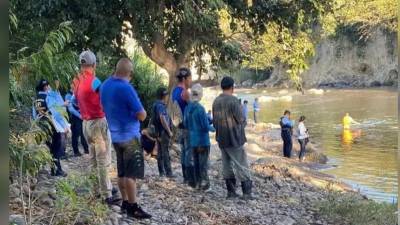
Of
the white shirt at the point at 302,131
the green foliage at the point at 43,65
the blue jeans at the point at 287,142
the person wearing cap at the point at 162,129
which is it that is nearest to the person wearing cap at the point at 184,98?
the person wearing cap at the point at 162,129

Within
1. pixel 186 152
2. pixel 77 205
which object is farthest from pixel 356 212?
pixel 77 205

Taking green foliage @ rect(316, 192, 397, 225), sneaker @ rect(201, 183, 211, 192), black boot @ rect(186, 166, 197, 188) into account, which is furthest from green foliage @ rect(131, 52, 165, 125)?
green foliage @ rect(316, 192, 397, 225)

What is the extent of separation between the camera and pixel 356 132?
2411cm

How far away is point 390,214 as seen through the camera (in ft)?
26.1

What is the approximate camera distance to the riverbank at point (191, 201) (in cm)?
491

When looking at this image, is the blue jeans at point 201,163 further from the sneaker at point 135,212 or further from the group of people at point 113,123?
the sneaker at point 135,212

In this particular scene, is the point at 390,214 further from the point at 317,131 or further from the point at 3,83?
the point at 317,131

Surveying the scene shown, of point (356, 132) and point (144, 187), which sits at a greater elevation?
point (144, 187)

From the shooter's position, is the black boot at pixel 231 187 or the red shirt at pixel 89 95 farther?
the black boot at pixel 231 187

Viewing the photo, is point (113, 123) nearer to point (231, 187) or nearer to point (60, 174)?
point (60, 174)

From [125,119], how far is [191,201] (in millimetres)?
2111

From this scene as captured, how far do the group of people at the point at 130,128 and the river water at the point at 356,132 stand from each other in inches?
103

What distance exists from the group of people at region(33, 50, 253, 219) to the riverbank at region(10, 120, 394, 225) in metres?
0.24

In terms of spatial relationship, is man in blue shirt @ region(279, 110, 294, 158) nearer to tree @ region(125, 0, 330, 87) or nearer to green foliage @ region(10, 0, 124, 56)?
tree @ region(125, 0, 330, 87)
